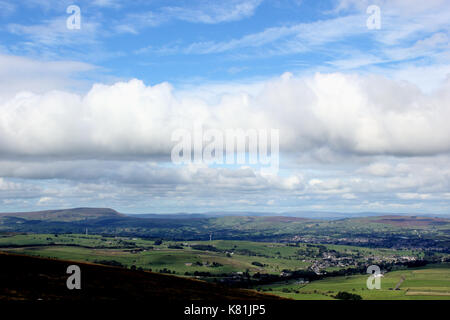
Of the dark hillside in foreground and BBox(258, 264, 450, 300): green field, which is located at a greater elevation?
the dark hillside in foreground

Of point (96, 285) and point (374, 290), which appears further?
point (374, 290)

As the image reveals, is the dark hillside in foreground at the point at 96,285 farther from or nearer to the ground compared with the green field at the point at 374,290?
farther from the ground

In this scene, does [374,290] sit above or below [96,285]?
below

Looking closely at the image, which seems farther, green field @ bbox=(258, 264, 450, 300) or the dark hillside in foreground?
green field @ bbox=(258, 264, 450, 300)

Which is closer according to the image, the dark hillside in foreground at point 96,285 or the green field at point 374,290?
the dark hillside in foreground at point 96,285
